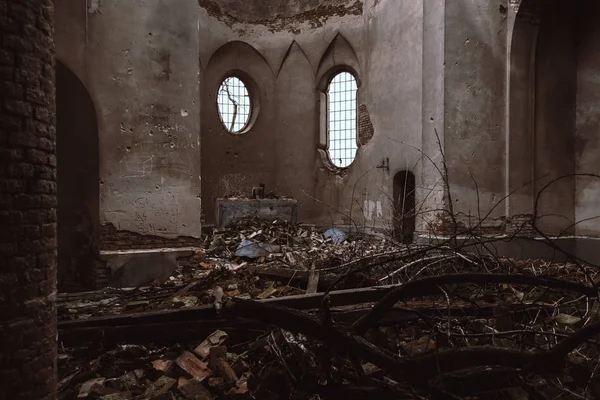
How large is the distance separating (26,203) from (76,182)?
428cm

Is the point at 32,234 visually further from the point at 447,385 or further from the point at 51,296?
the point at 447,385

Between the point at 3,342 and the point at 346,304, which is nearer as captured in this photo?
the point at 3,342

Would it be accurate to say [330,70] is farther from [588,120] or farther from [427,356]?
[427,356]

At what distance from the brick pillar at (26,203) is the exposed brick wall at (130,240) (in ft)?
12.2

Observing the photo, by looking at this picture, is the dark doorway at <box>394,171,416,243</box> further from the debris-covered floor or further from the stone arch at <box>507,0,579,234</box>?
the debris-covered floor

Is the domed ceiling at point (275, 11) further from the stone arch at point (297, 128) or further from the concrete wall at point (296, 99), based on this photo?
the stone arch at point (297, 128)

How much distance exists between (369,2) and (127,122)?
26.2ft

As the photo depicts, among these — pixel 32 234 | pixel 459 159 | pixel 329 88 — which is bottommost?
pixel 32 234

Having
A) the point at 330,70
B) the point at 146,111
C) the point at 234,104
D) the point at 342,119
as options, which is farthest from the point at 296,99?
the point at 146,111

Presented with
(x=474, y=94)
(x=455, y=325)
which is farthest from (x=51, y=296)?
(x=474, y=94)

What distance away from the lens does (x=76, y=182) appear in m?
6.30

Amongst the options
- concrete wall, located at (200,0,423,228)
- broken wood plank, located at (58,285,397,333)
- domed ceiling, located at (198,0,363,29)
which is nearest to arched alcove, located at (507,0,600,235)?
concrete wall, located at (200,0,423,228)

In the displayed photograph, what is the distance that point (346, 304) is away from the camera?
4.32 metres

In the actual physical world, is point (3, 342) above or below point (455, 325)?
above
